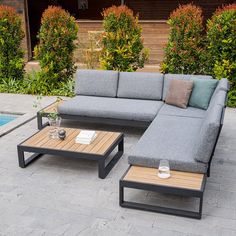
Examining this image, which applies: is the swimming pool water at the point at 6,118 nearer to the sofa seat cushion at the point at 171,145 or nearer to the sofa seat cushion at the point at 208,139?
the sofa seat cushion at the point at 171,145

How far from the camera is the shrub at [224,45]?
7918 millimetres

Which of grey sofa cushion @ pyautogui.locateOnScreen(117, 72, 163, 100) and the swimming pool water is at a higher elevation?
grey sofa cushion @ pyautogui.locateOnScreen(117, 72, 163, 100)

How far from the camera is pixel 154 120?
608 cm

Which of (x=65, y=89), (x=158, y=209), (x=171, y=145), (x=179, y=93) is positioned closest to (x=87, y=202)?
(x=158, y=209)

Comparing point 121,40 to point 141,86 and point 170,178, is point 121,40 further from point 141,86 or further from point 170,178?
point 170,178

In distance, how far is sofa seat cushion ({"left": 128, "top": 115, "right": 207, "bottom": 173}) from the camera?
453 cm

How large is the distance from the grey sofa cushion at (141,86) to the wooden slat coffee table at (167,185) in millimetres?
2847

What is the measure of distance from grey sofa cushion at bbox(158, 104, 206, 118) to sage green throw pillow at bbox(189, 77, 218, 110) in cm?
11

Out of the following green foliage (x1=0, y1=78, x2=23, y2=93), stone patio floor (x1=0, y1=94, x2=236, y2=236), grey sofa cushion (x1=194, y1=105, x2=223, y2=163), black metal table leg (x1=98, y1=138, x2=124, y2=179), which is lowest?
stone patio floor (x1=0, y1=94, x2=236, y2=236)

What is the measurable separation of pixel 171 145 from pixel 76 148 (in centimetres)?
133

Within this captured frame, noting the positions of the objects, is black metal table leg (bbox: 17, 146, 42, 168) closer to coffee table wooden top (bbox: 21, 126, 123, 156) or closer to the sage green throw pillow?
coffee table wooden top (bbox: 21, 126, 123, 156)

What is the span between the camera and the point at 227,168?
543 cm

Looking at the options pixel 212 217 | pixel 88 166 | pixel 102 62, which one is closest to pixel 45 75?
pixel 102 62

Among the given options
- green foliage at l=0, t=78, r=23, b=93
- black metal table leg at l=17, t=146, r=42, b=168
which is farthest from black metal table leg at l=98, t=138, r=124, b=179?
green foliage at l=0, t=78, r=23, b=93
